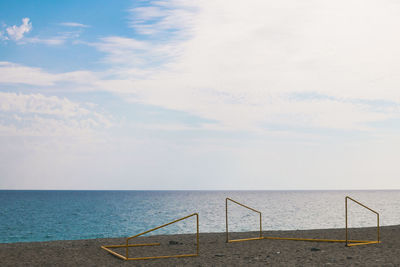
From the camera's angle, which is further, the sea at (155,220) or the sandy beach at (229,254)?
the sea at (155,220)

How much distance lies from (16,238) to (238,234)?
23524 millimetres

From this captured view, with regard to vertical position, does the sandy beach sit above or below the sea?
above

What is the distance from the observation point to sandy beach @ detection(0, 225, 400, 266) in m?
13.3

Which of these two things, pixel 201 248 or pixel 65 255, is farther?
pixel 201 248

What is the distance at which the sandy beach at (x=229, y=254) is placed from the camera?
43.5 ft

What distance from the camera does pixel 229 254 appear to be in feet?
48.5

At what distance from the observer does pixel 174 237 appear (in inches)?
801

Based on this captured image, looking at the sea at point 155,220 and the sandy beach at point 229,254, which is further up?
the sandy beach at point 229,254

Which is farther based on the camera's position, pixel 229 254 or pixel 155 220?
pixel 155 220

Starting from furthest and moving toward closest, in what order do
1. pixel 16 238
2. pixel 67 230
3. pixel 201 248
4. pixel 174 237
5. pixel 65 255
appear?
pixel 67 230 → pixel 16 238 → pixel 174 237 → pixel 201 248 → pixel 65 255

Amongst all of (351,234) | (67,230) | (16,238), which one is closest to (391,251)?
(351,234)

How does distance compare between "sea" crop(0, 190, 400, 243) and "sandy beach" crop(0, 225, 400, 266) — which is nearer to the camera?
"sandy beach" crop(0, 225, 400, 266)

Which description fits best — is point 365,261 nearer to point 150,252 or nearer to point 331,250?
point 331,250

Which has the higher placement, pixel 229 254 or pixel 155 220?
pixel 229 254
